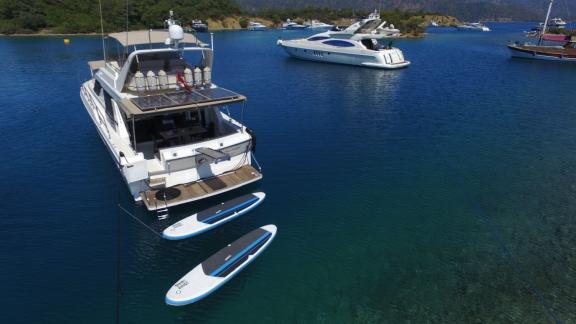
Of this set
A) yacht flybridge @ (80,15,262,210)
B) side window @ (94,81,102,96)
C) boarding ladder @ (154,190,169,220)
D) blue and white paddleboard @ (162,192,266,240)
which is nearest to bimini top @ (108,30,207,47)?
yacht flybridge @ (80,15,262,210)

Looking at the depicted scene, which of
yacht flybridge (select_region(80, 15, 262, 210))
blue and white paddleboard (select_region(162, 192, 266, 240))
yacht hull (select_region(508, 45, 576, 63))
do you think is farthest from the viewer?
yacht hull (select_region(508, 45, 576, 63))

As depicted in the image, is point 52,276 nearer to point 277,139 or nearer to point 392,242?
point 392,242

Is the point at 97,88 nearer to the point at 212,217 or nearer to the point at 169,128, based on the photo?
the point at 169,128

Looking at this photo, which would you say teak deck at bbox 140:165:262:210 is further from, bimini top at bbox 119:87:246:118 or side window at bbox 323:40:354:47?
side window at bbox 323:40:354:47

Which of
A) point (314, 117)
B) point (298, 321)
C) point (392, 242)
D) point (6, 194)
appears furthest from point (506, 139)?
point (6, 194)

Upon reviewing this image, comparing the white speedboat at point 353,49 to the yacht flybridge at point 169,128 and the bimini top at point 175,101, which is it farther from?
the bimini top at point 175,101

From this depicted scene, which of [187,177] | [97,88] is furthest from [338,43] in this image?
[187,177]

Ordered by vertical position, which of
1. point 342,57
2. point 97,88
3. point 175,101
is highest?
point 342,57
